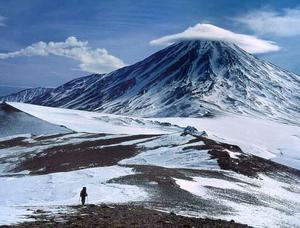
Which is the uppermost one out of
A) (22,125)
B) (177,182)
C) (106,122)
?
A: (106,122)

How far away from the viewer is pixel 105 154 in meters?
88.6

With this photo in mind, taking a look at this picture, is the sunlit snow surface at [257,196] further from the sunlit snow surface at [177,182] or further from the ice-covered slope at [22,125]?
the ice-covered slope at [22,125]

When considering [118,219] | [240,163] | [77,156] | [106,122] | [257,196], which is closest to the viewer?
[118,219]

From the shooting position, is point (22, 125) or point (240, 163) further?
point (22, 125)

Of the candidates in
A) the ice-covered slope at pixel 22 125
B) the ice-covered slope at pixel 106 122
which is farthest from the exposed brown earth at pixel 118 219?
the ice-covered slope at pixel 106 122

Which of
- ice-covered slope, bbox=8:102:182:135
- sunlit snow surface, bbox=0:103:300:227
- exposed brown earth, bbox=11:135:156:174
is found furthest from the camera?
ice-covered slope, bbox=8:102:182:135

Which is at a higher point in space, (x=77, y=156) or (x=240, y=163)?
(x=77, y=156)

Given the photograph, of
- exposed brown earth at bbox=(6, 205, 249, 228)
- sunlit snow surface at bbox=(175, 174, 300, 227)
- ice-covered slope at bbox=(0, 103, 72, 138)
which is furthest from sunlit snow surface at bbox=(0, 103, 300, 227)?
ice-covered slope at bbox=(0, 103, 72, 138)

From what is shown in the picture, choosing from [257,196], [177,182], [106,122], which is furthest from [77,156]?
[106,122]

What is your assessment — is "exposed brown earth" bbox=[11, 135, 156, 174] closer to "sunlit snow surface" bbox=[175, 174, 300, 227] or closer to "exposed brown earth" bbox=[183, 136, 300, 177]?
"exposed brown earth" bbox=[183, 136, 300, 177]

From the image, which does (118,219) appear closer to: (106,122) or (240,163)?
(240,163)

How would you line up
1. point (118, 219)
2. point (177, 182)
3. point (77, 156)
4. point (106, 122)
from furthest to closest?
point (106, 122), point (77, 156), point (177, 182), point (118, 219)

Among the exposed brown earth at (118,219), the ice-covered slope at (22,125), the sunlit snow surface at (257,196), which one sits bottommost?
the sunlit snow surface at (257,196)

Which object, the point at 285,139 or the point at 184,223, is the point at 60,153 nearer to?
the point at 184,223
